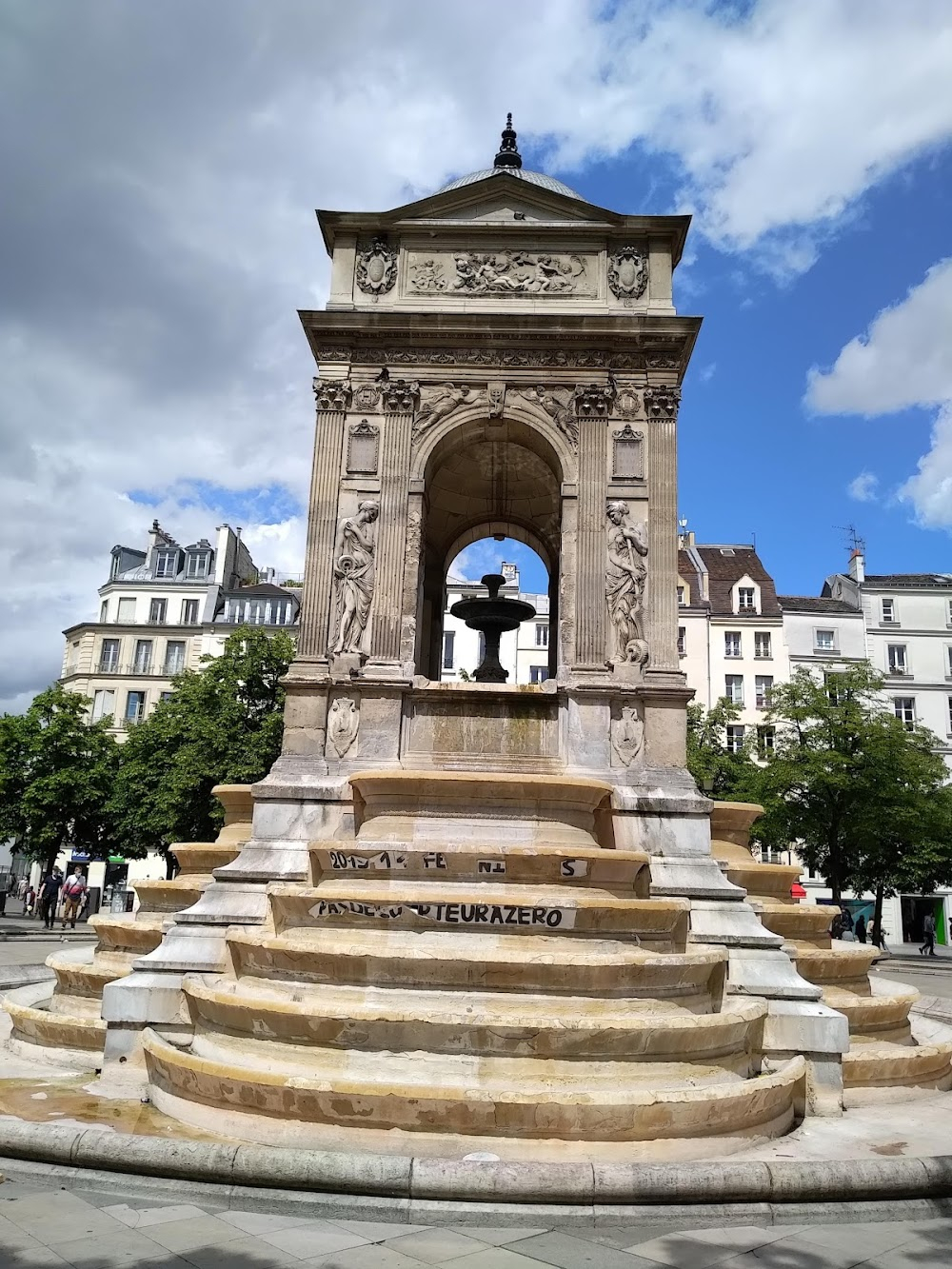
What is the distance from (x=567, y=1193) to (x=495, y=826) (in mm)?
6141

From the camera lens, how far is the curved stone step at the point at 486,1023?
A: 25.7 ft

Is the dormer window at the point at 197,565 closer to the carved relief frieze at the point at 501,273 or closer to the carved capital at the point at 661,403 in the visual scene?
the carved relief frieze at the point at 501,273

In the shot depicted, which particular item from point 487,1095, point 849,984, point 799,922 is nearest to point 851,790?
point 799,922

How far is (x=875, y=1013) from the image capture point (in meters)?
11.1

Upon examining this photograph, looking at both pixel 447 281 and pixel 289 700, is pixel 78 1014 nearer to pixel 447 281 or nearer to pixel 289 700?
pixel 289 700

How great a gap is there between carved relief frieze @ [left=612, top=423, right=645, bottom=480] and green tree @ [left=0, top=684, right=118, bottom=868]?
32562mm

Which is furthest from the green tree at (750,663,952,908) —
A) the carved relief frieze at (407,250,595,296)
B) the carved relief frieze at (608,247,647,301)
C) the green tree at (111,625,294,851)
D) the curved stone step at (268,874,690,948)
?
the curved stone step at (268,874,690,948)

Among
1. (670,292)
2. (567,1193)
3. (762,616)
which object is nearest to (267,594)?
(762,616)

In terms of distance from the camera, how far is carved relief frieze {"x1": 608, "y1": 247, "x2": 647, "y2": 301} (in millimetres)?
16297

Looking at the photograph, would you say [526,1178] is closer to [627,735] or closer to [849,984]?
[849,984]

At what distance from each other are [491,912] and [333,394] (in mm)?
9493

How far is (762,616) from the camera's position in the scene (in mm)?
57938

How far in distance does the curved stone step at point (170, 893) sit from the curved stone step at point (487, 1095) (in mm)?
4517

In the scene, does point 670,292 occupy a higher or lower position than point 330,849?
higher
